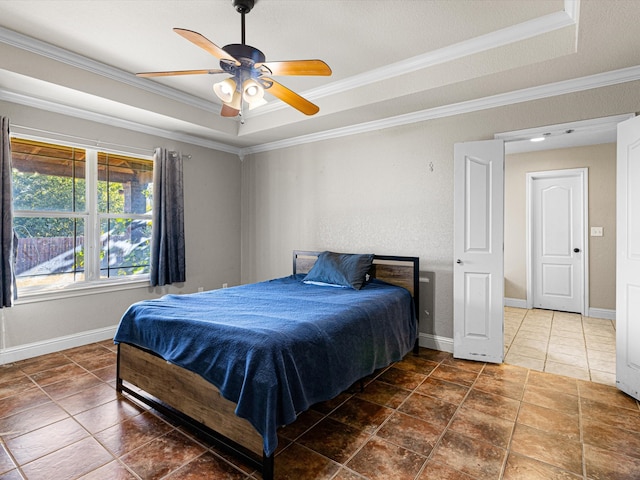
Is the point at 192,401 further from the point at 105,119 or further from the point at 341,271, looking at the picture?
the point at 105,119

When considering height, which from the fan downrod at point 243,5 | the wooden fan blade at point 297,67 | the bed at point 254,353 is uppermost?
the fan downrod at point 243,5

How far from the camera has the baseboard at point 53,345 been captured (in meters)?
3.24

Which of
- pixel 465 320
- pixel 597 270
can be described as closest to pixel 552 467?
pixel 465 320

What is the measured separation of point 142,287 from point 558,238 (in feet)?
19.5

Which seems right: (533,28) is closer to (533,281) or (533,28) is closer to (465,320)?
(465,320)

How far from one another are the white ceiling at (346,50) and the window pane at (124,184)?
509 mm

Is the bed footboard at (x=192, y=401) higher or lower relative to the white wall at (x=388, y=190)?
lower

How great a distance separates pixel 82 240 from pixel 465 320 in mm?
4086

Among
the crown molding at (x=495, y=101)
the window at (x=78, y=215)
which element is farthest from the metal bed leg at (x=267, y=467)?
the crown molding at (x=495, y=101)

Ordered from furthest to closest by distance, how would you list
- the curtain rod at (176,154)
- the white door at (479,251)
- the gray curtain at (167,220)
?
the curtain rod at (176,154), the gray curtain at (167,220), the white door at (479,251)

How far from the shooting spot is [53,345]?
3.51m

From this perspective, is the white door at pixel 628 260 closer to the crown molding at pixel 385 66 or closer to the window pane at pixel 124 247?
the crown molding at pixel 385 66

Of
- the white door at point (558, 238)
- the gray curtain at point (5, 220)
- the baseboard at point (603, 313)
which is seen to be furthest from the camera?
the white door at point (558, 238)

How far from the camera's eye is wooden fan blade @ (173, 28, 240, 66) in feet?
5.80
